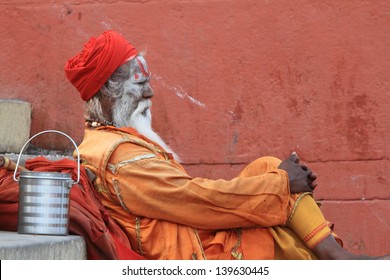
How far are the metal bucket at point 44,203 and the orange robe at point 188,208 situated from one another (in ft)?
1.82

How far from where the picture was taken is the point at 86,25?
612 cm

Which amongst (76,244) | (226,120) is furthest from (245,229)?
(226,120)

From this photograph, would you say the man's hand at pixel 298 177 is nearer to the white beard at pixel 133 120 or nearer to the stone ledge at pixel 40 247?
the white beard at pixel 133 120

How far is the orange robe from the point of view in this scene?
4.50m

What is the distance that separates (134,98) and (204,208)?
2.51ft

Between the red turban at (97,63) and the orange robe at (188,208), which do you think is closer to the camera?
the orange robe at (188,208)

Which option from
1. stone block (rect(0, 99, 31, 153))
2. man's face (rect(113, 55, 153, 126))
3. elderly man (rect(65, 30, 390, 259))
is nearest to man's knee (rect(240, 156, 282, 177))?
elderly man (rect(65, 30, 390, 259))

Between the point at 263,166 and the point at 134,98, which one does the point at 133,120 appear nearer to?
the point at 134,98

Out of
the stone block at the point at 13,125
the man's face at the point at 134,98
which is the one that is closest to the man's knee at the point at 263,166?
the man's face at the point at 134,98

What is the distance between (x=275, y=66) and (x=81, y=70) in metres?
1.48

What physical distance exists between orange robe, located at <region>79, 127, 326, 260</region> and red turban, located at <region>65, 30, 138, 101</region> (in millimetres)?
388

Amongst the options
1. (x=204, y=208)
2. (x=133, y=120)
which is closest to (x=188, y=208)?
(x=204, y=208)

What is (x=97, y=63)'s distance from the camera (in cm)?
488

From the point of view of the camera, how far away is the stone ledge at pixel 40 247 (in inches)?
141
